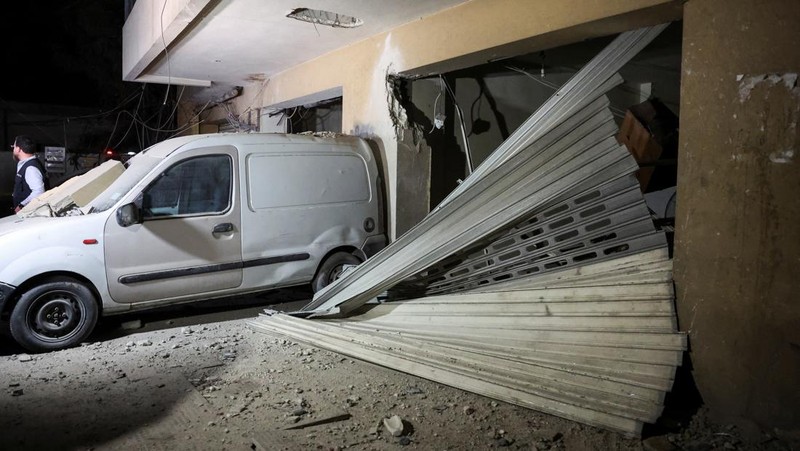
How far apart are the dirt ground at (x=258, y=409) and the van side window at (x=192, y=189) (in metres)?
1.26

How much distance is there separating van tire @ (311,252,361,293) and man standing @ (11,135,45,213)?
3728 millimetres

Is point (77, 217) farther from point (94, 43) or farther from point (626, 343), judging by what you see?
point (94, 43)

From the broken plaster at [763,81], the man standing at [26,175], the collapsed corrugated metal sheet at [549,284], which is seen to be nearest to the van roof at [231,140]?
the collapsed corrugated metal sheet at [549,284]

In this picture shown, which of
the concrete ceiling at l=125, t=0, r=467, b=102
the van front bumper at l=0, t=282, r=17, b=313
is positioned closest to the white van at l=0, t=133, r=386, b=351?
the van front bumper at l=0, t=282, r=17, b=313

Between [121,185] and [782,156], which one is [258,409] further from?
[782,156]

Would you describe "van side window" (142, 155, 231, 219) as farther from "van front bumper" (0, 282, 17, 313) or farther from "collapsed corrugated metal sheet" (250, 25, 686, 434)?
"collapsed corrugated metal sheet" (250, 25, 686, 434)

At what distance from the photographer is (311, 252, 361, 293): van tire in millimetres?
5949

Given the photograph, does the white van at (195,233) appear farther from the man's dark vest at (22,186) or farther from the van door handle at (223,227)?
the man's dark vest at (22,186)

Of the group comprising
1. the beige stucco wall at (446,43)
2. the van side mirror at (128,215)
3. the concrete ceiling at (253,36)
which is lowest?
the van side mirror at (128,215)

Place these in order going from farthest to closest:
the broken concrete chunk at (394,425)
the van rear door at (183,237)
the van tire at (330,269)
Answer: the van tire at (330,269) < the van rear door at (183,237) < the broken concrete chunk at (394,425)

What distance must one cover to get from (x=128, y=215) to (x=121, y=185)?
56 cm

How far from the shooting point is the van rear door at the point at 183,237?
4.91m

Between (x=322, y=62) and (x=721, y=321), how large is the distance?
626cm

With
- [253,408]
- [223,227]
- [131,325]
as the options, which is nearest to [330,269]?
[223,227]
